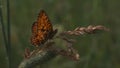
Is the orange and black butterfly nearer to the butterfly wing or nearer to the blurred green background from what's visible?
the butterfly wing

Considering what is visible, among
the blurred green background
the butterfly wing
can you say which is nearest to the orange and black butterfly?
the butterfly wing

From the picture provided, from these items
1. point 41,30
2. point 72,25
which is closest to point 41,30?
point 41,30

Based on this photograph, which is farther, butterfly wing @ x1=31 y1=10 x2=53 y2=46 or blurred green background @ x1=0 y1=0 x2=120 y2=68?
blurred green background @ x1=0 y1=0 x2=120 y2=68

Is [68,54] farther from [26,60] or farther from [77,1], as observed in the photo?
[77,1]

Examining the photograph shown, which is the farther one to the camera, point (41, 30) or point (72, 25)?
point (72, 25)

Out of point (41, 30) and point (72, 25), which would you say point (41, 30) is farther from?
point (72, 25)

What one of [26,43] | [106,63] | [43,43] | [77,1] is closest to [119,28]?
[77,1]

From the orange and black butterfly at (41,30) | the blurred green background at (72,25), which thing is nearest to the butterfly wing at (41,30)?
the orange and black butterfly at (41,30)
